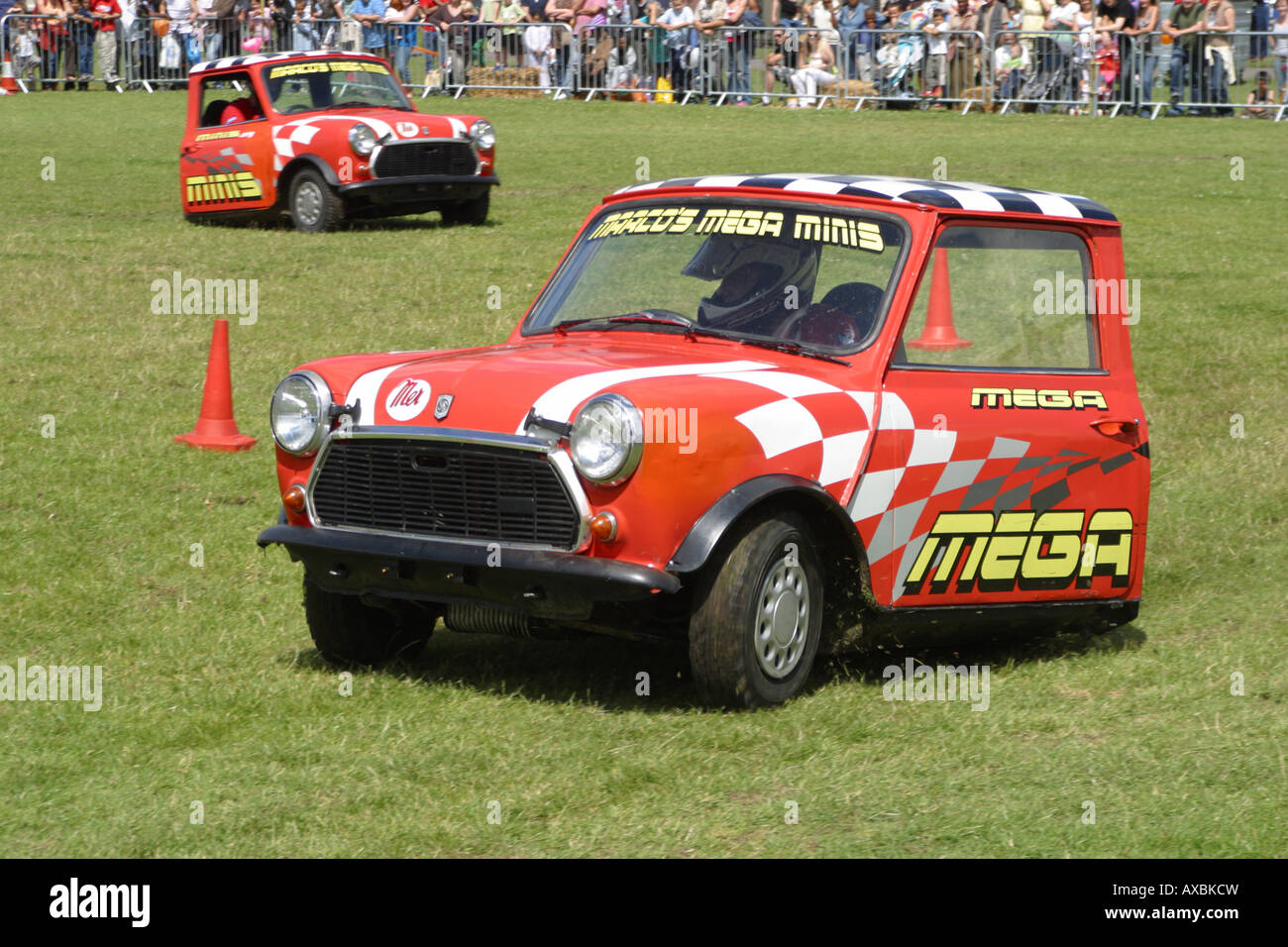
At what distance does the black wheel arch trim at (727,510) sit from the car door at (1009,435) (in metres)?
0.36

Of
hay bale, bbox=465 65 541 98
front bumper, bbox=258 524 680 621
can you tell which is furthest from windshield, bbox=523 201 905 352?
hay bale, bbox=465 65 541 98

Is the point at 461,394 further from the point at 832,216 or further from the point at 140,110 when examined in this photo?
the point at 140,110

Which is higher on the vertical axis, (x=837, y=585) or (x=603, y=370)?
(x=603, y=370)

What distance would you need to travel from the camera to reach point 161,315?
13.2m

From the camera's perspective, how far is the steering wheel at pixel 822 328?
6168 mm

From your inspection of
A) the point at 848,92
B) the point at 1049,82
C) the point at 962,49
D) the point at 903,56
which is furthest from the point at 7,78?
the point at 1049,82

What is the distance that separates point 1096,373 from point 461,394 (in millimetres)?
2567

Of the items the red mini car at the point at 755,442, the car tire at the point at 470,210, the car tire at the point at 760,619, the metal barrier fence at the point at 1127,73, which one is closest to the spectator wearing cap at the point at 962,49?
the metal barrier fence at the point at 1127,73

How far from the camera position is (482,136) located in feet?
55.9

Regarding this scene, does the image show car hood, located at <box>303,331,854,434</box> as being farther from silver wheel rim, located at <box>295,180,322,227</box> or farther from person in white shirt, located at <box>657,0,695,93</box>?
person in white shirt, located at <box>657,0,695,93</box>

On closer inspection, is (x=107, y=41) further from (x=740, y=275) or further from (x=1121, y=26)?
(x=740, y=275)

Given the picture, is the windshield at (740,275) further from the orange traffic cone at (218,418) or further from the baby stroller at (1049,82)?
the baby stroller at (1049,82)

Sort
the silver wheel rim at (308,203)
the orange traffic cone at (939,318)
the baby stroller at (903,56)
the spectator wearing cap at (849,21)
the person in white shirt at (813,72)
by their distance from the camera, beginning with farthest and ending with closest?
1. the person in white shirt at (813,72)
2. the spectator wearing cap at (849,21)
3. the baby stroller at (903,56)
4. the silver wheel rim at (308,203)
5. the orange traffic cone at (939,318)
